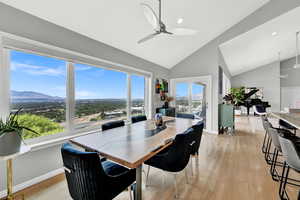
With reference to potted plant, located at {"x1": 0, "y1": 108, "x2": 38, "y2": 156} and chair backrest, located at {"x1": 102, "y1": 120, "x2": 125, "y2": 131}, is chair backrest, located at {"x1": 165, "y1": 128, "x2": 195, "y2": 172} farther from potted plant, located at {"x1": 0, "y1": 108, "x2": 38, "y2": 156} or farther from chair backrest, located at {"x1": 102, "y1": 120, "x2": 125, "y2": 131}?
potted plant, located at {"x1": 0, "y1": 108, "x2": 38, "y2": 156}

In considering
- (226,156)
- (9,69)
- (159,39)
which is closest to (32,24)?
(9,69)

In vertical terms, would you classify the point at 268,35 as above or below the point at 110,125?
above

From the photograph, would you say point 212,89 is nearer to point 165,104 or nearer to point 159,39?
point 165,104

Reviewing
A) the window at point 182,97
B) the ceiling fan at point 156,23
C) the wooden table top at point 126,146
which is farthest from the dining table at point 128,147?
the window at point 182,97

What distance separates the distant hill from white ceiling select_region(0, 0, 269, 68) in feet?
3.80

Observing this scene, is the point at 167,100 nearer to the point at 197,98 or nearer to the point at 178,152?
the point at 197,98

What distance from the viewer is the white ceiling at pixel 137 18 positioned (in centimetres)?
204

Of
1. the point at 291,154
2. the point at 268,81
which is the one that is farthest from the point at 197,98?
the point at 268,81

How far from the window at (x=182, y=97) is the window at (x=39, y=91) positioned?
13.6 feet

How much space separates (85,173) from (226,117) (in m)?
4.67

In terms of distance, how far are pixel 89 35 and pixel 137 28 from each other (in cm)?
100

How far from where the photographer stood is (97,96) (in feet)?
9.91

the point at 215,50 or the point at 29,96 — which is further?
the point at 215,50

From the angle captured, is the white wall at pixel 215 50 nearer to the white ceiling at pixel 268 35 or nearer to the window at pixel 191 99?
the white ceiling at pixel 268 35
